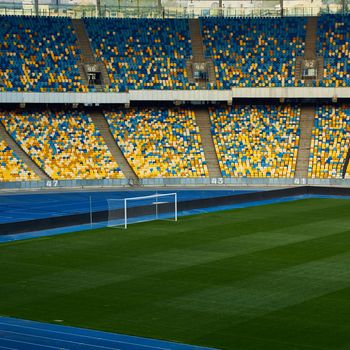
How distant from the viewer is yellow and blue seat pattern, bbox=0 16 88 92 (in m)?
66.4

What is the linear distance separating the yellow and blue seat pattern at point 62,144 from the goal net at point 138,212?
15.2m

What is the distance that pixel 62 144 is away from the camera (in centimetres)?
6575

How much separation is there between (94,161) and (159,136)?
6139 millimetres

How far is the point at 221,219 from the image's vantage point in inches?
1795

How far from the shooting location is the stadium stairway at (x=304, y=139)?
64700 mm

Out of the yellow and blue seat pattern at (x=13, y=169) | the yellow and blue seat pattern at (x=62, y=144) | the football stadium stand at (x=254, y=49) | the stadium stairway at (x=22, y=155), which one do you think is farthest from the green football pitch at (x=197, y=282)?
the football stadium stand at (x=254, y=49)

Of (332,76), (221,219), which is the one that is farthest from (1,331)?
(332,76)

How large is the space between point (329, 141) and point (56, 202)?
23729 millimetres

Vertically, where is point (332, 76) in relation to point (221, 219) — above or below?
above

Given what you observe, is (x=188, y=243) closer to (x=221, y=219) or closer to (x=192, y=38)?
(x=221, y=219)

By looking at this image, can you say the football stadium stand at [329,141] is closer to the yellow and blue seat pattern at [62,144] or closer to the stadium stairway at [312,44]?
the stadium stairway at [312,44]

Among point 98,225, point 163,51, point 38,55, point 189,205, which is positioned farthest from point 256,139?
point 98,225

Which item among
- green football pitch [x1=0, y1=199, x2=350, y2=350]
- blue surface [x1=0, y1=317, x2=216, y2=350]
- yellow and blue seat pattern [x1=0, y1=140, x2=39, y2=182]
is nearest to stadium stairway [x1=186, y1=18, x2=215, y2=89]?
yellow and blue seat pattern [x1=0, y1=140, x2=39, y2=182]

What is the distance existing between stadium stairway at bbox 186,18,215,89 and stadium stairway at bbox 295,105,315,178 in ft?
26.9
